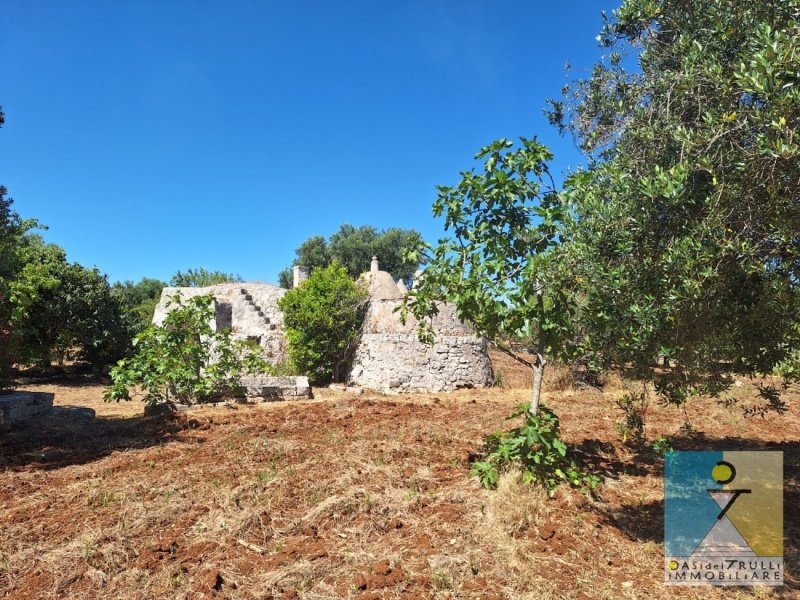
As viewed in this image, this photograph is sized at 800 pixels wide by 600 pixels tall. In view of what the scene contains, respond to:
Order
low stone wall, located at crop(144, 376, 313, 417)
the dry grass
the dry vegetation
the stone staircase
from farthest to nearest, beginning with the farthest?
the stone staircase
the dry grass
low stone wall, located at crop(144, 376, 313, 417)
the dry vegetation

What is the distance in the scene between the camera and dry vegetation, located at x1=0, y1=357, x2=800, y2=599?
13.6ft

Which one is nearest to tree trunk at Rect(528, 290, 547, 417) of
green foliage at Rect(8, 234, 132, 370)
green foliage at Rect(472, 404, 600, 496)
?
green foliage at Rect(472, 404, 600, 496)

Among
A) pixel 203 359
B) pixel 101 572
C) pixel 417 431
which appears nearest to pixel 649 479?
pixel 417 431

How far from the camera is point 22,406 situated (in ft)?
32.0

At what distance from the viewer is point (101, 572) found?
14.0ft

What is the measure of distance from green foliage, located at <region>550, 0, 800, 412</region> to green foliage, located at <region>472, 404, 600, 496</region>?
1.04m

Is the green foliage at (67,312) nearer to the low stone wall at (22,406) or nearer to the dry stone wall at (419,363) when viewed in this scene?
the low stone wall at (22,406)

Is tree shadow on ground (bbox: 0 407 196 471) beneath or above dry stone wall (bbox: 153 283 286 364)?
beneath

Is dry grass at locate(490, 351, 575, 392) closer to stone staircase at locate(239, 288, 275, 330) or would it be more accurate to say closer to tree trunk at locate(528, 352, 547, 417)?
tree trunk at locate(528, 352, 547, 417)

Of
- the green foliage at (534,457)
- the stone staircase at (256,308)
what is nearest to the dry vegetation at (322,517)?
the green foliage at (534,457)

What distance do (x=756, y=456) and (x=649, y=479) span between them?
2.43 meters

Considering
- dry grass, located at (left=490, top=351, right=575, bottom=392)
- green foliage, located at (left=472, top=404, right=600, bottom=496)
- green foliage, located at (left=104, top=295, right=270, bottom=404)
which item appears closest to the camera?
green foliage, located at (left=472, top=404, right=600, bottom=496)

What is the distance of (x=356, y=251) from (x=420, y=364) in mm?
33222

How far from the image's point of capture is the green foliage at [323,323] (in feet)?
51.7
